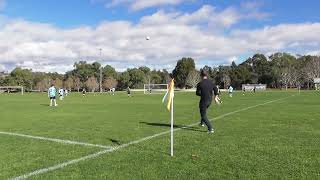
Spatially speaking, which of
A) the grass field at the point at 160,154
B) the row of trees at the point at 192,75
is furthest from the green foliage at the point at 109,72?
the grass field at the point at 160,154

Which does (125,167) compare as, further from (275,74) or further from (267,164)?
(275,74)

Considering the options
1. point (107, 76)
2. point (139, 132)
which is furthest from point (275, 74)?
point (139, 132)

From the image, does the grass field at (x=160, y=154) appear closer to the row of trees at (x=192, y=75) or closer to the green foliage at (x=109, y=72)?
the row of trees at (x=192, y=75)

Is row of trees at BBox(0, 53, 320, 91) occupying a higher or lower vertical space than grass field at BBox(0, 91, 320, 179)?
higher

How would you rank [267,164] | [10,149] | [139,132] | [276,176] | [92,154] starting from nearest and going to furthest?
[276,176], [267,164], [92,154], [10,149], [139,132]

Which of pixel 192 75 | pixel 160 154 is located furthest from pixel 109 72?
pixel 160 154

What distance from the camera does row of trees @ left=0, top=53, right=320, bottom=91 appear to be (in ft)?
521

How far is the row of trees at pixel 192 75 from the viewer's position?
158750mm

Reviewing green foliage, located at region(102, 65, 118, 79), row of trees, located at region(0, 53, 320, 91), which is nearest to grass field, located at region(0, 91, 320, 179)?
row of trees, located at region(0, 53, 320, 91)

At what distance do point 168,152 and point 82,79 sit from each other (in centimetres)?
18273

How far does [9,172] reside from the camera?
841cm

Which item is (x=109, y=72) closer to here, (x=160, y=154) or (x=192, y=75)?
(x=192, y=75)

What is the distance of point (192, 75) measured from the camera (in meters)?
172

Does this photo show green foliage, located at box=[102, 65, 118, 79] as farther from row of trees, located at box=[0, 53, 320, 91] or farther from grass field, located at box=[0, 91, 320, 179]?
grass field, located at box=[0, 91, 320, 179]
